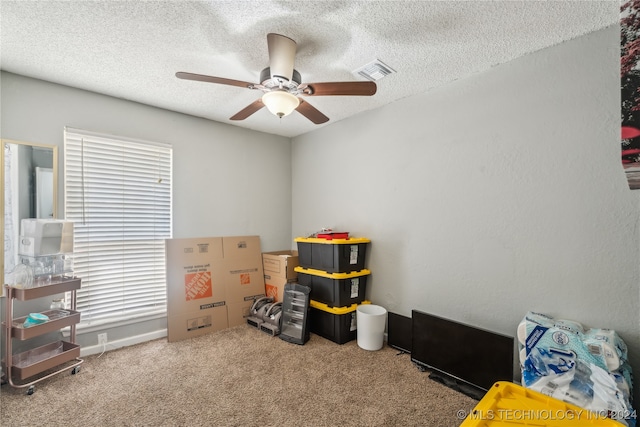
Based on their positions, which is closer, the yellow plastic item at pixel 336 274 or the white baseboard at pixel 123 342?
the white baseboard at pixel 123 342

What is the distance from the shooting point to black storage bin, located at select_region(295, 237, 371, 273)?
9.50ft

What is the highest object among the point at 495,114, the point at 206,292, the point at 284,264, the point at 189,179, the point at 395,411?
the point at 495,114

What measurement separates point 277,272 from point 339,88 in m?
2.39

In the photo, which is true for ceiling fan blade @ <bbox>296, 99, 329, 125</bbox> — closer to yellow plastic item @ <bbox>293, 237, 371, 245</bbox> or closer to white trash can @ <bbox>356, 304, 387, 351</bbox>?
yellow plastic item @ <bbox>293, 237, 371, 245</bbox>

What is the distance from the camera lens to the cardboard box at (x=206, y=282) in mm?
3039

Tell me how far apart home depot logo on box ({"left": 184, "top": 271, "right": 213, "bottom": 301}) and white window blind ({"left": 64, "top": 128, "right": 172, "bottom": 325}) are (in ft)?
0.87

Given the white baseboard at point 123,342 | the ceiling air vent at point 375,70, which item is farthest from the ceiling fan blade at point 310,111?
the white baseboard at point 123,342

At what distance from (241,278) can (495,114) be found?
122 inches

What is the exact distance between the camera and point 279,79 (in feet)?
5.94

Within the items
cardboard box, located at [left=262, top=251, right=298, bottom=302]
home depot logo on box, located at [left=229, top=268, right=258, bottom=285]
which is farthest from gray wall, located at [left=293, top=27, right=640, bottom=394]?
home depot logo on box, located at [left=229, top=268, right=258, bottom=285]

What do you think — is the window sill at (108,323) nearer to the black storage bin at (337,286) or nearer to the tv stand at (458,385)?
the black storage bin at (337,286)

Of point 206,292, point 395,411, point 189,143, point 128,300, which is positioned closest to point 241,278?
point 206,292

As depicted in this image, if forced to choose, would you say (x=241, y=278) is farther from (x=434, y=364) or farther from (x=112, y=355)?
(x=434, y=364)

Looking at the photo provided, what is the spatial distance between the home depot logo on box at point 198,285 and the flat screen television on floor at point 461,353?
2215 mm
